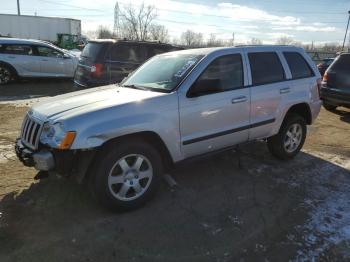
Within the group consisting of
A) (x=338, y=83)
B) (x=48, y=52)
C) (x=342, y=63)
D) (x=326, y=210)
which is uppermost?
(x=48, y=52)

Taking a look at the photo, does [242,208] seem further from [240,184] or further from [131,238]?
[131,238]

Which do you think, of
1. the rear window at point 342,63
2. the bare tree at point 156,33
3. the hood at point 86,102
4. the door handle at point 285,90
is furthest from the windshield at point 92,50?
the bare tree at point 156,33

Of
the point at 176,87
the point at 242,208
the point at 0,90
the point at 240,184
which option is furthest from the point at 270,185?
the point at 0,90

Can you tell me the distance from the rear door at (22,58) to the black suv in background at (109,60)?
13.0 feet

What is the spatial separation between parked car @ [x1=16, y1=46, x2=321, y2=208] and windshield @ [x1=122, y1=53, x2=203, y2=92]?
0.7 inches

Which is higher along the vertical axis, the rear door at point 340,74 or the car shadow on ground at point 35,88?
the rear door at point 340,74

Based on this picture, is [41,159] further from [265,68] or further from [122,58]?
[122,58]

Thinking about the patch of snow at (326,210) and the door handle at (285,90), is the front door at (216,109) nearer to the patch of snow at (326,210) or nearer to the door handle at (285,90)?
the door handle at (285,90)

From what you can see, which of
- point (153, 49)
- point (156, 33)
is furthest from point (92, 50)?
point (156, 33)

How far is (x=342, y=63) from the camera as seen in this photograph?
9.76 m

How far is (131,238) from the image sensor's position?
3.59 meters

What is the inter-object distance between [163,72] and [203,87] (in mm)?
677

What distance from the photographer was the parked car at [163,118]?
3.72m

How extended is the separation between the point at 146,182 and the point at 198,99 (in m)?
1.15
